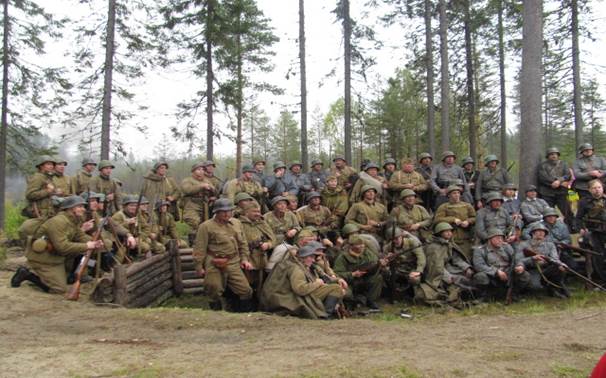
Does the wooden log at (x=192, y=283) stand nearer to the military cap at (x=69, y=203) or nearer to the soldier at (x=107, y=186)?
the soldier at (x=107, y=186)

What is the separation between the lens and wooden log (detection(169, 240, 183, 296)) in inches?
419

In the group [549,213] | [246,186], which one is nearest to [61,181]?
[246,186]

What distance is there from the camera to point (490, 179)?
1153 cm

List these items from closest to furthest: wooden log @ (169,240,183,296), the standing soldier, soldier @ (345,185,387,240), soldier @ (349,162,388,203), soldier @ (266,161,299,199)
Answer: soldier @ (345,185,387,240)
wooden log @ (169,240,183,296)
soldier @ (349,162,388,203)
the standing soldier
soldier @ (266,161,299,199)

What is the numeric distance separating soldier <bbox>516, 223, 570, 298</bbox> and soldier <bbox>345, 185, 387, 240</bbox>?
2834 millimetres

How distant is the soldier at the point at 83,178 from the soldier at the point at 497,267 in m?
8.57

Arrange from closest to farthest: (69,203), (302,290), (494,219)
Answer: (302,290) < (69,203) < (494,219)

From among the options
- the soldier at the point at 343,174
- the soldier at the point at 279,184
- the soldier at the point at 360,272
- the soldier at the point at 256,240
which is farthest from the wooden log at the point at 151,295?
the soldier at the point at 343,174

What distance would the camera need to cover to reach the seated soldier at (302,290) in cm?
805

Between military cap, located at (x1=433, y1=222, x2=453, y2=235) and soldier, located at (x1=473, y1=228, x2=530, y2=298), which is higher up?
military cap, located at (x1=433, y1=222, x2=453, y2=235)

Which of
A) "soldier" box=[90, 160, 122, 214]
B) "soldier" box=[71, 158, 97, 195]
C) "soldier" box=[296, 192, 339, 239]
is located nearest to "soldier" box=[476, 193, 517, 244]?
"soldier" box=[296, 192, 339, 239]

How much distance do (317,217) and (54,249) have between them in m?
5.23

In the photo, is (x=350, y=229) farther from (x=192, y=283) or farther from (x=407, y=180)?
(x=192, y=283)

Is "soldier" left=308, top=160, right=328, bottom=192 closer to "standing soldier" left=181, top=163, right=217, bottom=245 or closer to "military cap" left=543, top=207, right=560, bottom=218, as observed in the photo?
"standing soldier" left=181, top=163, right=217, bottom=245
